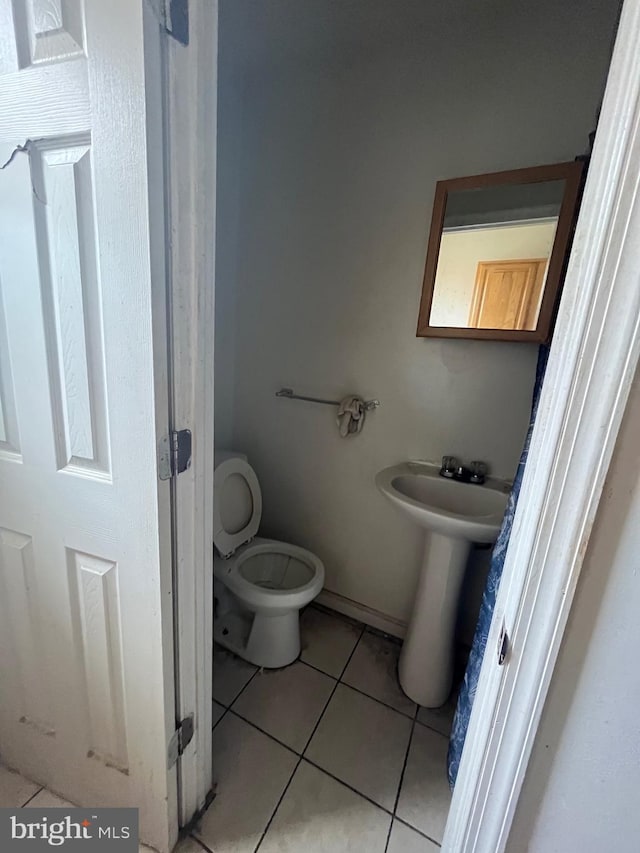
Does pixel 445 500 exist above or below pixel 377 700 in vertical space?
above

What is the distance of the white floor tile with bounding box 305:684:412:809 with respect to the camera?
114cm

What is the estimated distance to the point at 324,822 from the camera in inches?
40.6

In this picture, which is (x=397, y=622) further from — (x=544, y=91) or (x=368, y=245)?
(x=544, y=91)

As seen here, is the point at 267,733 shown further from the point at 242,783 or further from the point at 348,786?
the point at 348,786

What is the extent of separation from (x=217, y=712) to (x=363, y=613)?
73cm

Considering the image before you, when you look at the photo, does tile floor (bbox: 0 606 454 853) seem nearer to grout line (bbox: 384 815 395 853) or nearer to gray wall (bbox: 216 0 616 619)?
grout line (bbox: 384 815 395 853)

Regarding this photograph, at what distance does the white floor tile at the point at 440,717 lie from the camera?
132 centimetres

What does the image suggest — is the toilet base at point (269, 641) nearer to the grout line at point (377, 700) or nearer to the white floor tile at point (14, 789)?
the grout line at point (377, 700)

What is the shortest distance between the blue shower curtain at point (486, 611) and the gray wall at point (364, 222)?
0.44 m

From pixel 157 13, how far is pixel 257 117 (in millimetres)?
1267

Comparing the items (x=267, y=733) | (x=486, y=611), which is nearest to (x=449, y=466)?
(x=486, y=611)

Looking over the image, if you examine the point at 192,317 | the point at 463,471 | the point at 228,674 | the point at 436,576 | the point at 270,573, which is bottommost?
the point at 228,674

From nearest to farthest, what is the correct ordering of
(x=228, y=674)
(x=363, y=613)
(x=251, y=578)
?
(x=228, y=674) < (x=251, y=578) < (x=363, y=613)

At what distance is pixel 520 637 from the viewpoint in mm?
497
